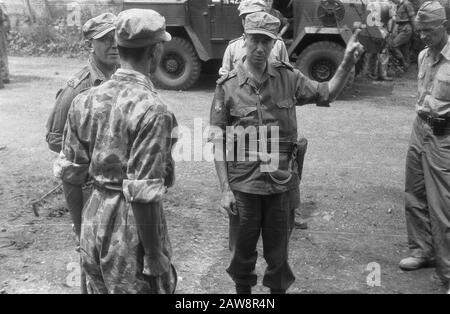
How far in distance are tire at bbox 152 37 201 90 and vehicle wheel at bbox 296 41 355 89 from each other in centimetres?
191

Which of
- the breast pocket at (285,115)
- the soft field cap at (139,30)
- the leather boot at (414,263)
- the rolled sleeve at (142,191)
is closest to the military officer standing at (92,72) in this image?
the breast pocket at (285,115)

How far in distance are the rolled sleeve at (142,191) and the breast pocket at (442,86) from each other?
2533 millimetres

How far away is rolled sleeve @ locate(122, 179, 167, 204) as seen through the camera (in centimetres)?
219

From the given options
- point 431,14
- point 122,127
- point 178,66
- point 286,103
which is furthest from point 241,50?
point 178,66

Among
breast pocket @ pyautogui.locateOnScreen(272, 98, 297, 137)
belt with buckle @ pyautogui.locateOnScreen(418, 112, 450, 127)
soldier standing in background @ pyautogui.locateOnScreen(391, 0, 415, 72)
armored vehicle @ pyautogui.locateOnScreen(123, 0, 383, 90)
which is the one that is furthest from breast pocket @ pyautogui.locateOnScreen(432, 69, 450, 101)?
soldier standing in background @ pyautogui.locateOnScreen(391, 0, 415, 72)

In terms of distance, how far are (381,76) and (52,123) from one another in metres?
10.1

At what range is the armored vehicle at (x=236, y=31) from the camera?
1014 centimetres

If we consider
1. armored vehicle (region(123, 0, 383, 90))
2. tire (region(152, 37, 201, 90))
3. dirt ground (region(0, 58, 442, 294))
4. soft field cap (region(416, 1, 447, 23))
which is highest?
soft field cap (region(416, 1, 447, 23))

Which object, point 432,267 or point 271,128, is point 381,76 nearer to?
point 432,267

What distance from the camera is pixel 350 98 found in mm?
10734

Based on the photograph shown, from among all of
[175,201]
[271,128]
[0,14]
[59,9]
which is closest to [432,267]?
[271,128]

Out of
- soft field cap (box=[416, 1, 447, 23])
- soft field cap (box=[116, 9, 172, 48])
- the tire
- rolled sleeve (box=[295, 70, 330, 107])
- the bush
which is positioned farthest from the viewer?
the bush

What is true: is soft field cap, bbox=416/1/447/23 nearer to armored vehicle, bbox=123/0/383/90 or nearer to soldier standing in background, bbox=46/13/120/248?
soldier standing in background, bbox=46/13/120/248

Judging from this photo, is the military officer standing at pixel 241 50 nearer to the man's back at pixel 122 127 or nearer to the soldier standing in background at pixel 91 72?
the soldier standing in background at pixel 91 72
